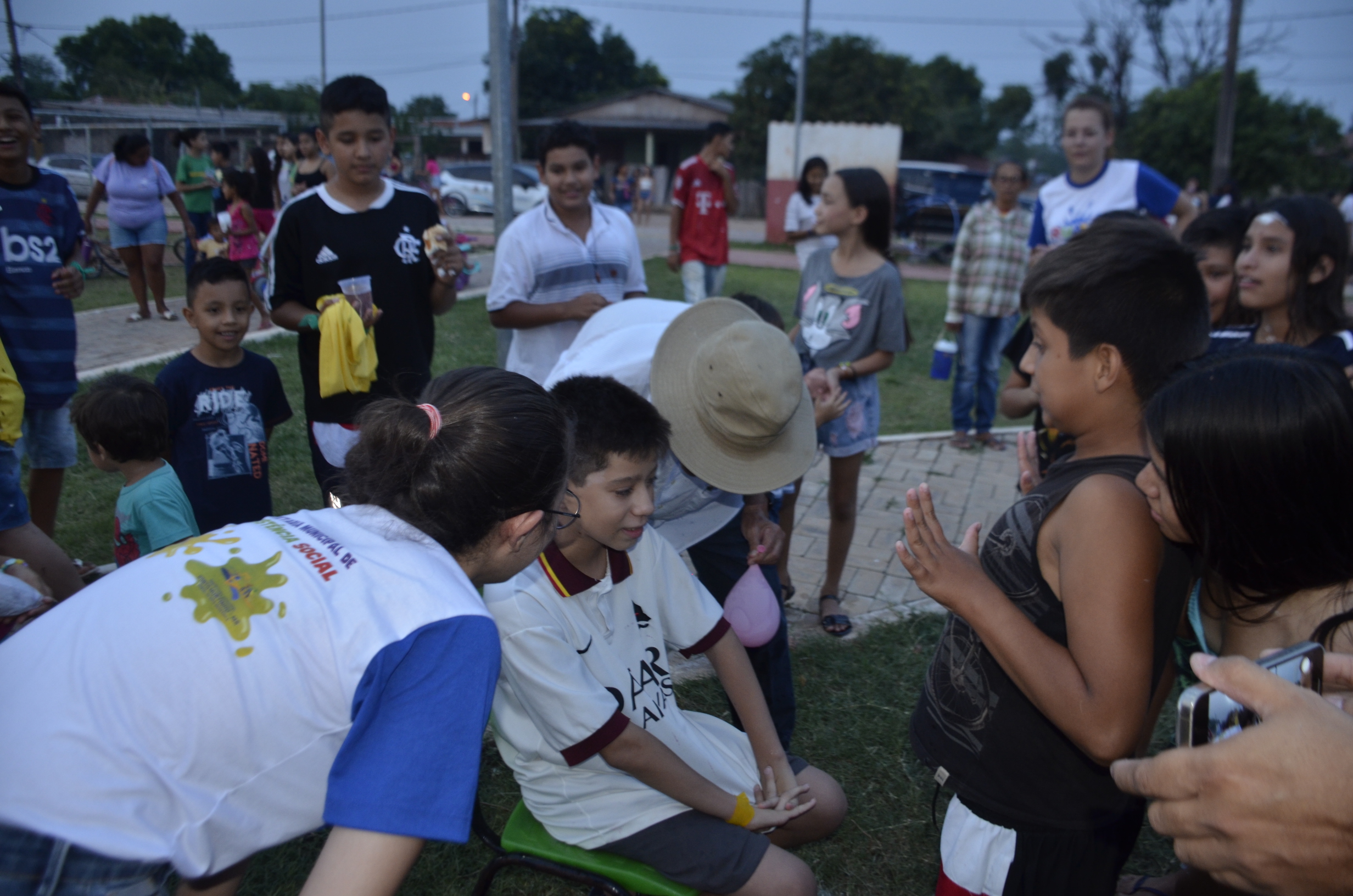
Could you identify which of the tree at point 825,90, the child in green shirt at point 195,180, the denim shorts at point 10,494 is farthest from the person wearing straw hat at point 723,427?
the tree at point 825,90

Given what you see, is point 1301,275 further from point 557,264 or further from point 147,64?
point 147,64

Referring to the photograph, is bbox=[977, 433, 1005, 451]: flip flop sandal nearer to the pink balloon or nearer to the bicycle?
the pink balloon

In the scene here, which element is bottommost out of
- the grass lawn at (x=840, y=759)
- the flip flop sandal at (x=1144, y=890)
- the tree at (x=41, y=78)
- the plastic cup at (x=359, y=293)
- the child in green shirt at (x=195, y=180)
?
the grass lawn at (x=840, y=759)

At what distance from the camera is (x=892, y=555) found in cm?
485

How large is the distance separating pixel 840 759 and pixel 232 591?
2.39m

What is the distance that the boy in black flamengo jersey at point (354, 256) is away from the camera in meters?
3.38

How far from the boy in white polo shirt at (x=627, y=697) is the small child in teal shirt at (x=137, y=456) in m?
1.65

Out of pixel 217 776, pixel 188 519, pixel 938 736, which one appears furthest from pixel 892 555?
pixel 217 776

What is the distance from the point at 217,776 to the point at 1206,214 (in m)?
4.04

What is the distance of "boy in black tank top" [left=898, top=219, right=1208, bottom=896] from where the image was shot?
1526 millimetres

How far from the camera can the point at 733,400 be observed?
94.1 inches

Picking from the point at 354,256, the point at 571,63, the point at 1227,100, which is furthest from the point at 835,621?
the point at 571,63

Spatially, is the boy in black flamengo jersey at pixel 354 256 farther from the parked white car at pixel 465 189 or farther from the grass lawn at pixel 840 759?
the parked white car at pixel 465 189

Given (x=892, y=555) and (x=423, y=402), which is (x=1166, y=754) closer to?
(x=423, y=402)
